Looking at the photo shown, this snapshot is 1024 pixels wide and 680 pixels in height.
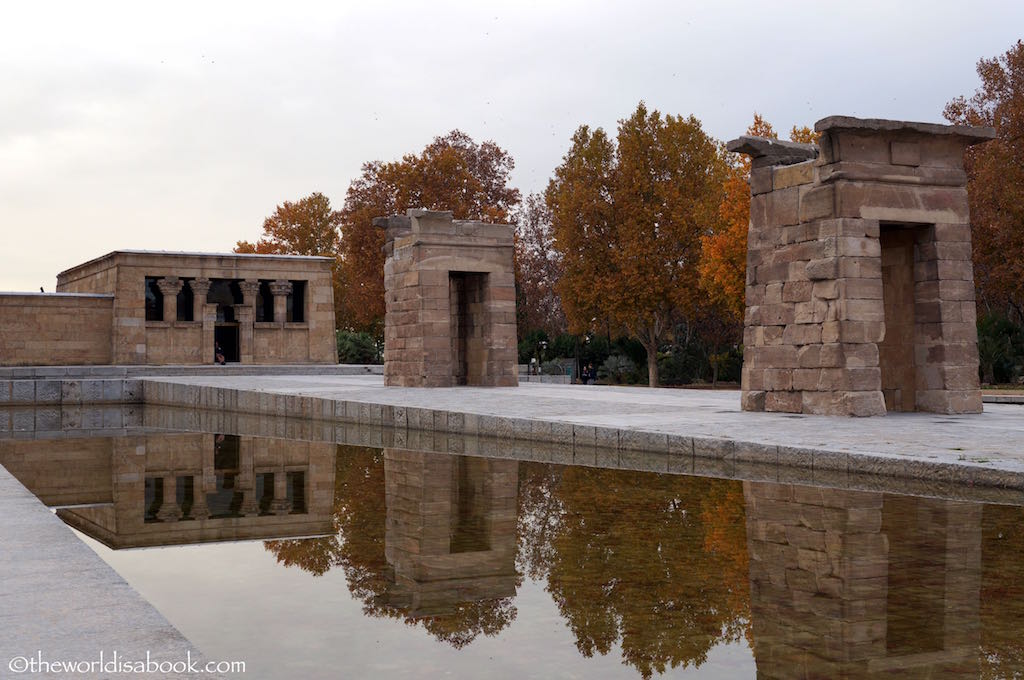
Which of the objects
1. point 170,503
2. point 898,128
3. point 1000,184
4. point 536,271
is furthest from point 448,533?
point 536,271

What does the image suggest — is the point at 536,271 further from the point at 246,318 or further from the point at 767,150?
the point at 767,150

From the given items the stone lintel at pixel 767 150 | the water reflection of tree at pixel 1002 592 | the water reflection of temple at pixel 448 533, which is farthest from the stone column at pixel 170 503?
the stone lintel at pixel 767 150

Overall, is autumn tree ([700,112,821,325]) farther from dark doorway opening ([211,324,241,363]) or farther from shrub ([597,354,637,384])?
dark doorway opening ([211,324,241,363])

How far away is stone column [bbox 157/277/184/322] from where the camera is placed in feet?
125

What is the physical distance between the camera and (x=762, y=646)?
13.0ft

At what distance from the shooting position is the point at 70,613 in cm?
357

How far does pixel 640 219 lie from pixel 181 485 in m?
32.4

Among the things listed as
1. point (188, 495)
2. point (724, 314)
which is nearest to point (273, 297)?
point (724, 314)

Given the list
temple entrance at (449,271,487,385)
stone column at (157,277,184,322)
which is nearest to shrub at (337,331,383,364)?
stone column at (157,277,184,322)

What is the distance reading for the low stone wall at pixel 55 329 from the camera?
35.7 meters

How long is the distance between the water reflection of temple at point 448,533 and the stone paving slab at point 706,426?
1.86m

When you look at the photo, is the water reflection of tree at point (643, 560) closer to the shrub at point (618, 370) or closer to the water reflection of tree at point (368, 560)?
the water reflection of tree at point (368, 560)

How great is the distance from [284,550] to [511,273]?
1746cm

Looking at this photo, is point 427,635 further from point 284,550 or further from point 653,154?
point 653,154
